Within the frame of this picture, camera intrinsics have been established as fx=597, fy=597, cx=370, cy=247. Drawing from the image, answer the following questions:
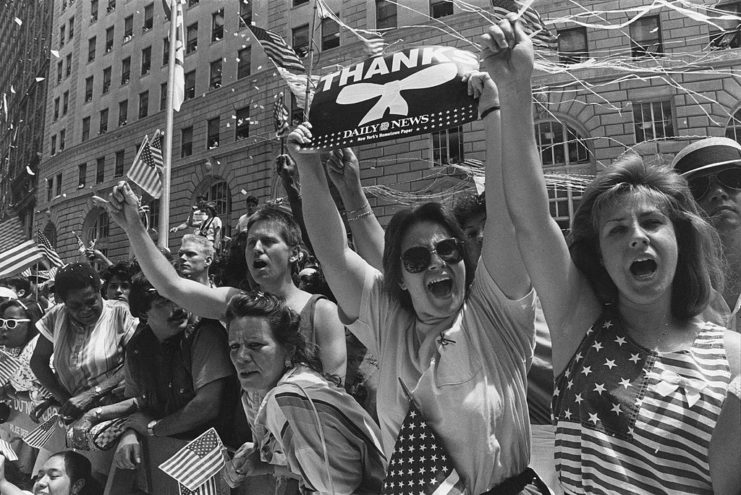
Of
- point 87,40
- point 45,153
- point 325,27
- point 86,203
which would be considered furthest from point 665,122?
point 45,153

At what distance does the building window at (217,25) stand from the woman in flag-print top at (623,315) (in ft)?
79.9

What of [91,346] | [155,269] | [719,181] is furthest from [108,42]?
[719,181]

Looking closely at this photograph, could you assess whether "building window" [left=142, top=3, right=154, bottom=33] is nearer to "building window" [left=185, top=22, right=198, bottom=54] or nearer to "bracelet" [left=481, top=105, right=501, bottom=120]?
"building window" [left=185, top=22, right=198, bottom=54]

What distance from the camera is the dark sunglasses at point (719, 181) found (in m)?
2.29

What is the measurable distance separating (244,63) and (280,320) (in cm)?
2312

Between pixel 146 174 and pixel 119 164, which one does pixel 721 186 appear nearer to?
pixel 146 174

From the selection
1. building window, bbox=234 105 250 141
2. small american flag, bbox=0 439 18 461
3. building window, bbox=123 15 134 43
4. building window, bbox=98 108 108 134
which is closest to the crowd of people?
small american flag, bbox=0 439 18 461

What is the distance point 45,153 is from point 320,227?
38213 millimetres

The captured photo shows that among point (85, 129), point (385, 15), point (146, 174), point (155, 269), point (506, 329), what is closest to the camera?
point (506, 329)

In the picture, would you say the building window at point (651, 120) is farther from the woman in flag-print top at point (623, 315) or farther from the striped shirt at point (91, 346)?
the woman in flag-print top at point (623, 315)

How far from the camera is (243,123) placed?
2272 cm

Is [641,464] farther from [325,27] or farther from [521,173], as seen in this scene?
[325,27]

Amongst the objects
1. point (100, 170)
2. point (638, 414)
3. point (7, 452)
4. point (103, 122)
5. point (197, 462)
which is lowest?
point (7, 452)

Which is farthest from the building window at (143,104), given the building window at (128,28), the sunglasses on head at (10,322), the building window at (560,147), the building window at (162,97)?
the sunglasses on head at (10,322)
